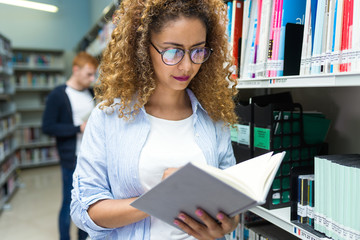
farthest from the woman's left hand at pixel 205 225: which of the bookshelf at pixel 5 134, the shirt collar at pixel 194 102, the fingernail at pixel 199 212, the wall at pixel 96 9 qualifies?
the wall at pixel 96 9

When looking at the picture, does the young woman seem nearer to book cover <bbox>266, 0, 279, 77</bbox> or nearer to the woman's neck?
the woman's neck

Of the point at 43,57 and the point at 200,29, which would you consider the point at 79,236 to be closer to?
the point at 200,29

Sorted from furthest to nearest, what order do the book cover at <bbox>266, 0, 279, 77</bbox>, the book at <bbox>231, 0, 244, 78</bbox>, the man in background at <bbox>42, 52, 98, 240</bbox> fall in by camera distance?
1. the man in background at <bbox>42, 52, 98, 240</bbox>
2. the book at <bbox>231, 0, 244, 78</bbox>
3. the book cover at <bbox>266, 0, 279, 77</bbox>

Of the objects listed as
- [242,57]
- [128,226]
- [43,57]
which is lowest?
[128,226]

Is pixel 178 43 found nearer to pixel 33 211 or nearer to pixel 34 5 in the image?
pixel 33 211

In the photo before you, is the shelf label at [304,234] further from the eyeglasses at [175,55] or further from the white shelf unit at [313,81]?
the eyeglasses at [175,55]

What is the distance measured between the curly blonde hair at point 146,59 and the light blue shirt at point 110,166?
1.8 inches

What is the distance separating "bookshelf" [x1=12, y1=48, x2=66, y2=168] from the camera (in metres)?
5.42

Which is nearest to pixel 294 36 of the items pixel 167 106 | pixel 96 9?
pixel 167 106

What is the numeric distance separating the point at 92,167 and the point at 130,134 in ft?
0.51

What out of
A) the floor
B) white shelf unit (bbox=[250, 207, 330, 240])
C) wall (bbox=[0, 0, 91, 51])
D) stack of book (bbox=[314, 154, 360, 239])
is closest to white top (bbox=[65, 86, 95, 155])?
the floor

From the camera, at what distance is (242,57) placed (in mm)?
1237

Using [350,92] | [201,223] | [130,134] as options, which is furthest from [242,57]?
[201,223]

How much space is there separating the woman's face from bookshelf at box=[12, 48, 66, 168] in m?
5.34
